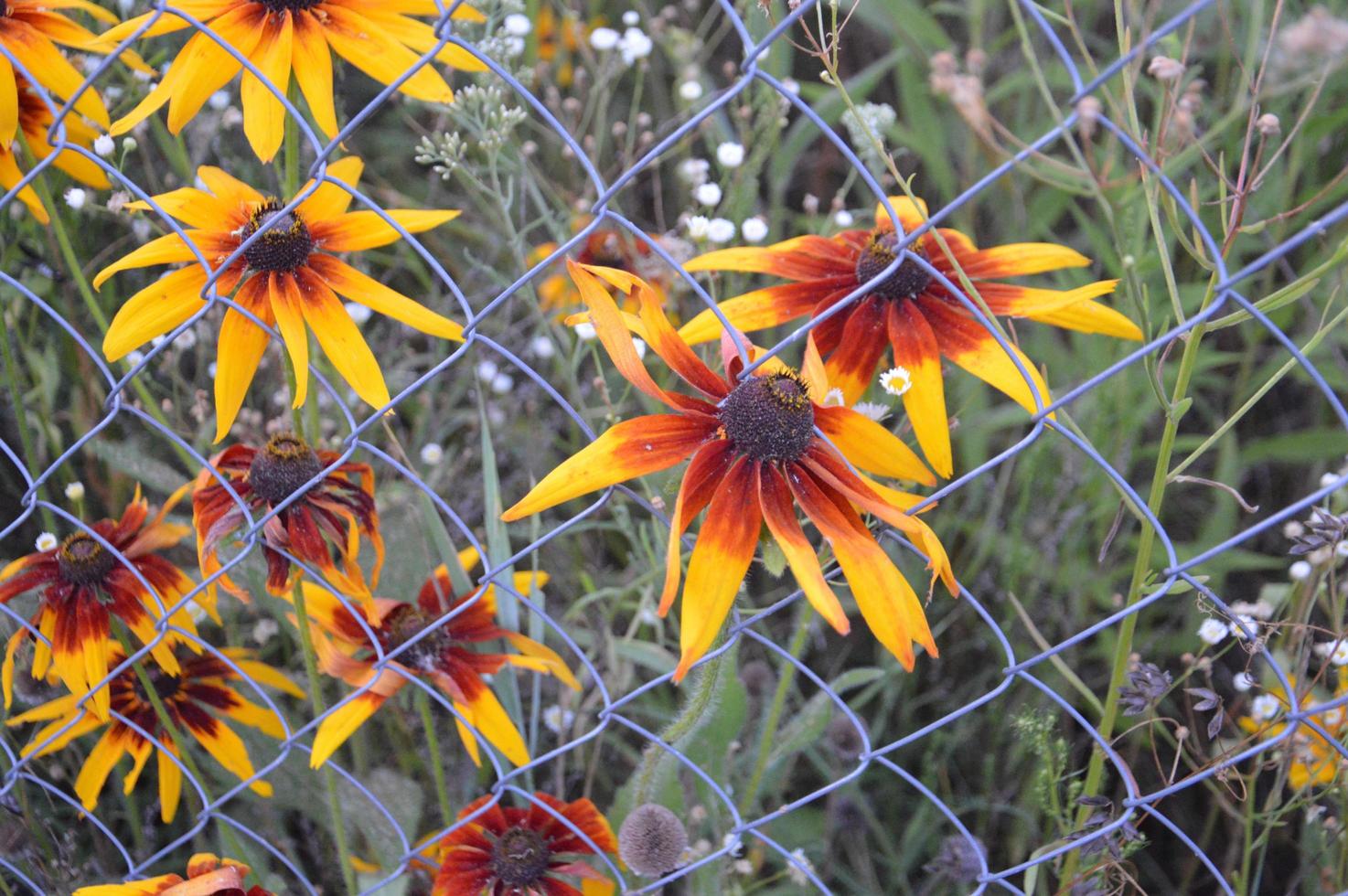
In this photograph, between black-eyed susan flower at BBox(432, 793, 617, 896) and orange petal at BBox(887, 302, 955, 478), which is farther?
black-eyed susan flower at BBox(432, 793, 617, 896)

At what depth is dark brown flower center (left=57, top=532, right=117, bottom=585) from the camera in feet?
3.98

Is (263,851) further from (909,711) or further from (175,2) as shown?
(175,2)

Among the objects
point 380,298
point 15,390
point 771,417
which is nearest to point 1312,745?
point 771,417

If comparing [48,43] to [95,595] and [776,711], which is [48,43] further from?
[776,711]

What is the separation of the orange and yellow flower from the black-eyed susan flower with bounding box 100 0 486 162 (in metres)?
0.95

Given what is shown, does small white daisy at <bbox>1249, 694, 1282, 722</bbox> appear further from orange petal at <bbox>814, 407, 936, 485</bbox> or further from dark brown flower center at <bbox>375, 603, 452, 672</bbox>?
dark brown flower center at <bbox>375, 603, 452, 672</bbox>

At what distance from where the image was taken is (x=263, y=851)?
1.50 meters

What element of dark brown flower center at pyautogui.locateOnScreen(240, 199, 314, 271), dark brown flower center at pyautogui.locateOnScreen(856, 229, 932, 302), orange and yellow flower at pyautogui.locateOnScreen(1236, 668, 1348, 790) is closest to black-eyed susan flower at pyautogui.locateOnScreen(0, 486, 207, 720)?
dark brown flower center at pyautogui.locateOnScreen(240, 199, 314, 271)

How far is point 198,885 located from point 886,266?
832 mm

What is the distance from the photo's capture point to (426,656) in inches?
47.3

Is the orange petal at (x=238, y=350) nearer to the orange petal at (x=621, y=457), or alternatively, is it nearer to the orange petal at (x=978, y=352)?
the orange petal at (x=621, y=457)

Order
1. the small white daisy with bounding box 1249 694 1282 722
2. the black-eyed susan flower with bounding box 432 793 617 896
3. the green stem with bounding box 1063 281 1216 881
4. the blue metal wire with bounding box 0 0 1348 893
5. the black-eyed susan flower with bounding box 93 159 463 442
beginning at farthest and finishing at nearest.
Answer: the small white daisy with bounding box 1249 694 1282 722 < the black-eyed susan flower with bounding box 432 793 617 896 < the black-eyed susan flower with bounding box 93 159 463 442 < the green stem with bounding box 1063 281 1216 881 < the blue metal wire with bounding box 0 0 1348 893

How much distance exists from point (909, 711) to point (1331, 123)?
1042 mm

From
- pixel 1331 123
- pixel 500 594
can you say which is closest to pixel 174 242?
pixel 500 594
